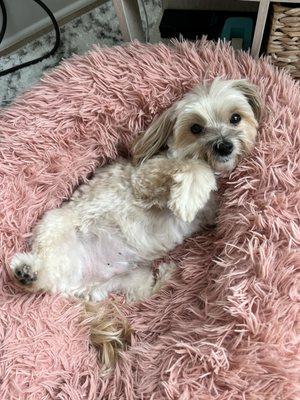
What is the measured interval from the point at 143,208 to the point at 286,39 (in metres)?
0.64

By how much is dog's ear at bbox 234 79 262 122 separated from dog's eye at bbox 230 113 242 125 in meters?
0.07

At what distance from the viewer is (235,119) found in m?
1.39

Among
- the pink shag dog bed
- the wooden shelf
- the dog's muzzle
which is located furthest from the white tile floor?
the dog's muzzle

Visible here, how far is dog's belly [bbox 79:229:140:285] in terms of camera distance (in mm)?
1487

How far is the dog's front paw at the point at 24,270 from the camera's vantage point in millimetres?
1373

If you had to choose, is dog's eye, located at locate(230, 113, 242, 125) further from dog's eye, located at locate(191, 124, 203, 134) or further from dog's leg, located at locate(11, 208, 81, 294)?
dog's leg, located at locate(11, 208, 81, 294)

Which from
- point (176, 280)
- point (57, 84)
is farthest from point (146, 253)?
point (57, 84)

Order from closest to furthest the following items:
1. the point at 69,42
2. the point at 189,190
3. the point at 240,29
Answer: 1. the point at 189,190
2. the point at 240,29
3. the point at 69,42

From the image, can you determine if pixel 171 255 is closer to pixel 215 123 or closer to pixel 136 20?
pixel 215 123

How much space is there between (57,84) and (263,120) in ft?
2.09

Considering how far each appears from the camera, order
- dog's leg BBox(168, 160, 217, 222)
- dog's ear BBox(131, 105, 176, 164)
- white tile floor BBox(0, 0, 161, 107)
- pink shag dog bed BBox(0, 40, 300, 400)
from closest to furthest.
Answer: pink shag dog bed BBox(0, 40, 300, 400)
dog's leg BBox(168, 160, 217, 222)
dog's ear BBox(131, 105, 176, 164)
white tile floor BBox(0, 0, 161, 107)

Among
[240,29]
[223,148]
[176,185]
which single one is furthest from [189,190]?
[240,29]

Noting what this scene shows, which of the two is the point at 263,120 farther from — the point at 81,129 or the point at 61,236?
the point at 61,236

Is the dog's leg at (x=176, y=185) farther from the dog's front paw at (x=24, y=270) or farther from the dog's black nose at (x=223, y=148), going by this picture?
the dog's front paw at (x=24, y=270)
